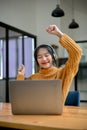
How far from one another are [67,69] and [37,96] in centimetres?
34

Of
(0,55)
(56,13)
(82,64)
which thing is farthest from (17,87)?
(82,64)

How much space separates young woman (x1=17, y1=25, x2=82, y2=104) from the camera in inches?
54.6

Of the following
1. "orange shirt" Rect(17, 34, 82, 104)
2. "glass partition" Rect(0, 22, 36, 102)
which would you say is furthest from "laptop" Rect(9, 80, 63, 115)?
"glass partition" Rect(0, 22, 36, 102)

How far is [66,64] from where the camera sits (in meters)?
1.45

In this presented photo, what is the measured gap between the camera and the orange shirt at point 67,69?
1.39 m

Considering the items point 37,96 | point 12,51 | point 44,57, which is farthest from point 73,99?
point 12,51

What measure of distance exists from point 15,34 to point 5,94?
1417mm

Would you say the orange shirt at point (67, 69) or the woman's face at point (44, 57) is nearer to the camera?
the orange shirt at point (67, 69)

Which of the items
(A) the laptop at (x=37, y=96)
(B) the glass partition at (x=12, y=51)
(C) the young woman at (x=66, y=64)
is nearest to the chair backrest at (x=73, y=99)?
(C) the young woman at (x=66, y=64)

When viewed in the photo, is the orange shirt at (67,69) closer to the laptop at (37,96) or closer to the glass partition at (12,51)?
the laptop at (37,96)

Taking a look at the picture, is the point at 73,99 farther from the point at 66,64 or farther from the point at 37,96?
the point at 37,96

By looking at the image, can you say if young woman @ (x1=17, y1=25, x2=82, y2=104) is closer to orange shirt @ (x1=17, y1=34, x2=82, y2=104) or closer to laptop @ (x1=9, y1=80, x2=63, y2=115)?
orange shirt @ (x1=17, y1=34, x2=82, y2=104)

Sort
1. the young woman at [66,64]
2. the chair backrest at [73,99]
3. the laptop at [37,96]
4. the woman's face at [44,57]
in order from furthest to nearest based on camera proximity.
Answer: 1. the chair backrest at [73,99]
2. the woman's face at [44,57]
3. the young woman at [66,64]
4. the laptop at [37,96]

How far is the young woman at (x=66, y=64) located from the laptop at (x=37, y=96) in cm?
26
